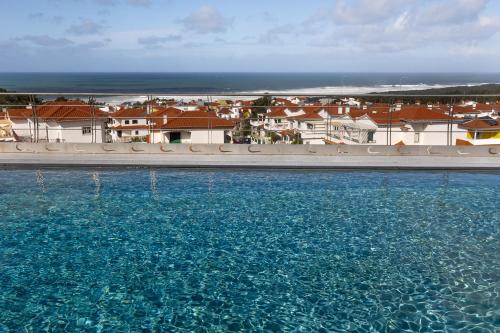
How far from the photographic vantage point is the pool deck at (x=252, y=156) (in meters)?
6.95

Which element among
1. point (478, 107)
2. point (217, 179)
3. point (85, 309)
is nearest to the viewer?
point (85, 309)

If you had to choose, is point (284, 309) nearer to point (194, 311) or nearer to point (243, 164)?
point (194, 311)

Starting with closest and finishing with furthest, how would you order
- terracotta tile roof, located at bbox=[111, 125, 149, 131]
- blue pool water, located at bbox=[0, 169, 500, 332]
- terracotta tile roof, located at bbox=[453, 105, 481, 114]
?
1. blue pool water, located at bbox=[0, 169, 500, 332]
2. terracotta tile roof, located at bbox=[453, 105, 481, 114]
3. terracotta tile roof, located at bbox=[111, 125, 149, 131]

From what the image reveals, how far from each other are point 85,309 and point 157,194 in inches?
111

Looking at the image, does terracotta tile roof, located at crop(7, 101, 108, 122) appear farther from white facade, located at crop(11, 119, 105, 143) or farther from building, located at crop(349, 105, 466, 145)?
building, located at crop(349, 105, 466, 145)

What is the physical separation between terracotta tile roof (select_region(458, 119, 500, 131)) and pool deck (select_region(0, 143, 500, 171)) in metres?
0.86

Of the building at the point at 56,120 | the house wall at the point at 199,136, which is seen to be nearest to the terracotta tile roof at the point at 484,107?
the house wall at the point at 199,136

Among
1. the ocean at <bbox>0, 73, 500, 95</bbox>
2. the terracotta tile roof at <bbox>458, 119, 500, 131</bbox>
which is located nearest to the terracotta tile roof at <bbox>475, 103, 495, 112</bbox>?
the terracotta tile roof at <bbox>458, 119, 500, 131</bbox>

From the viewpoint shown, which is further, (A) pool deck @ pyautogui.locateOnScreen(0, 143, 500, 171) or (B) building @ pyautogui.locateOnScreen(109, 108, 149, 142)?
(B) building @ pyautogui.locateOnScreen(109, 108, 149, 142)

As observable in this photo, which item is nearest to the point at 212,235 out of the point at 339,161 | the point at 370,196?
the point at 370,196

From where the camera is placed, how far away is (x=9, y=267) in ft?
12.9

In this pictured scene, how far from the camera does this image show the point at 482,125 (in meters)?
8.69

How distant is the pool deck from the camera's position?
274 inches

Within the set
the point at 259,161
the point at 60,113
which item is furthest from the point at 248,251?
the point at 60,113
